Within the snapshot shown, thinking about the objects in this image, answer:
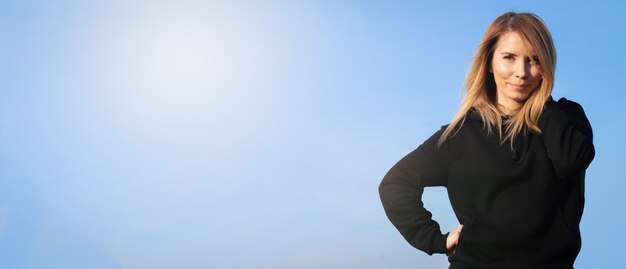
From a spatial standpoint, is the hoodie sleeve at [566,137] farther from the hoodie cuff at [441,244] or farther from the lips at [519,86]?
the hoodie cuff at [441,244]

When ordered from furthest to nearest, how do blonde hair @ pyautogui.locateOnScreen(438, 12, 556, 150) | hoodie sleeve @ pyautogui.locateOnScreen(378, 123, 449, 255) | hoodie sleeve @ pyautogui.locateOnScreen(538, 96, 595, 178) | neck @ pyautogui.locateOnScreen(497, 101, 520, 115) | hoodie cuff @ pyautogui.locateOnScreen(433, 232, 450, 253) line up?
hoodie sleeve @ pyautogui.locateOnScreen(378, 123, 449, 255), hoodie cuff @ pyautogui.locateOnScreen(433, 232, 450, 253), neck @ pyautogui.locateOnScreen(497, 101, 520, 115), blonde hair @ pyautogui.locateOnScreen(438, 12, 556, 150), hoodie sleeve @ pyautogui.locateOnScreen(538, 96, 595, 178)

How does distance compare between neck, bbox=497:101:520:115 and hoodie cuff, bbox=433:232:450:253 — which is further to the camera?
hoodie cuff, bbox=433:232:450:253

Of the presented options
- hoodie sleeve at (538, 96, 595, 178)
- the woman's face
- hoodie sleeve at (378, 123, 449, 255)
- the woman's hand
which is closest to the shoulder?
hoodie sleeve at (538, 96, 595, 178)

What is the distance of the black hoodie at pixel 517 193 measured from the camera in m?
3.79

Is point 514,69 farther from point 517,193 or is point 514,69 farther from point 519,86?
point 517,193

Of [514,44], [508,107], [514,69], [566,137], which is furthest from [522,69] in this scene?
[566,137]

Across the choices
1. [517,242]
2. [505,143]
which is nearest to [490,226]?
[517,242]

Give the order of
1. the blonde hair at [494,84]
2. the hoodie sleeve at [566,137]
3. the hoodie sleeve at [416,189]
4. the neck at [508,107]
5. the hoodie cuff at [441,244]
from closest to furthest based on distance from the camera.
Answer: the hoodie sleeve at [566,137], the blonde hair at [494,84], the neck at [508,107], the hoodie cuff at [441,244], the hoodie sleeve at [416,189]

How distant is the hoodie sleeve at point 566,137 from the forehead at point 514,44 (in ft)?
1.08

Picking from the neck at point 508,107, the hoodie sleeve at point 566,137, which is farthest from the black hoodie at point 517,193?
the neck at point 508,107

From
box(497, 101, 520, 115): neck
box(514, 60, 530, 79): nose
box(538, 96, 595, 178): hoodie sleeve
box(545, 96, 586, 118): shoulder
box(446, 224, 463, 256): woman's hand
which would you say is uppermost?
box(514, 60, 530, 79): nose

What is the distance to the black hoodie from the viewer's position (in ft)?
12.5

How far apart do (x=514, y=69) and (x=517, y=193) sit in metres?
0.71

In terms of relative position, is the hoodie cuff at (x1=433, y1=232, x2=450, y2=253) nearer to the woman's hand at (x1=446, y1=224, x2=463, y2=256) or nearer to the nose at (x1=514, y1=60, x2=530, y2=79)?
the woman's hand at (x1=446, y1=224, x2=463, y2=256)
